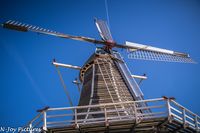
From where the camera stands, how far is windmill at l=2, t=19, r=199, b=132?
14.2 metres

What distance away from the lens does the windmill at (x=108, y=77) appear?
14.2 m

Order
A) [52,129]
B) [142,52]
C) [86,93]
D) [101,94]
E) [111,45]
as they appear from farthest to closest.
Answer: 1. [142,52]
2. [111,45]
3. [86,93]
4. [101,94]
5. [52,129]

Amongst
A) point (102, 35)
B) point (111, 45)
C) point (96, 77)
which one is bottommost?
point (96, 77)

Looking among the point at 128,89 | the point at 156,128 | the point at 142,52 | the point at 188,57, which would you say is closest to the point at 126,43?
the point at 142,52

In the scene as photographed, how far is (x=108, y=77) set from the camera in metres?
16.9

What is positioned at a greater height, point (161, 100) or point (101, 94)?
point (101, 94)

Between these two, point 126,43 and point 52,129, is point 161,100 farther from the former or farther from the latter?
point 126,43

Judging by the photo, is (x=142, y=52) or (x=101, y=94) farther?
(x=142, y=52)

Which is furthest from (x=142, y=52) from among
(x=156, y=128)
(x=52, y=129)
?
(x=52, y=129)

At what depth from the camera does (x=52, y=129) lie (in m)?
11.5

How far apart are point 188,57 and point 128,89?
398 inches

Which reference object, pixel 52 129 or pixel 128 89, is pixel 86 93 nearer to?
pixel 128 89

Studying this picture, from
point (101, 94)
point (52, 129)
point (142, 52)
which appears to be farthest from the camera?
point (142, 52)

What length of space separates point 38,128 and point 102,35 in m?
11.7
